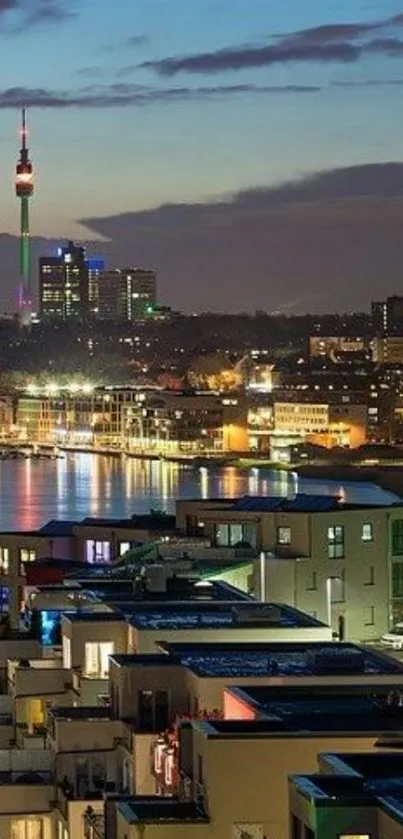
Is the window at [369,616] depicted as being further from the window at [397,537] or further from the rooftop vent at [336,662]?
the rooftop vent at [336,662]

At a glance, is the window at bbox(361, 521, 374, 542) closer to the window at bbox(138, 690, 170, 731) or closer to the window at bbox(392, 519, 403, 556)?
the window at bbox(392, 519, 403, 556)

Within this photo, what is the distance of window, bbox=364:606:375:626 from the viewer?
15.8ft

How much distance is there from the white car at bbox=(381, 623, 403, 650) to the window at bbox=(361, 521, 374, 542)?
302 millimetres

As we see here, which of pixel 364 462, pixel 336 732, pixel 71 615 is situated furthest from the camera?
pixel 364 462

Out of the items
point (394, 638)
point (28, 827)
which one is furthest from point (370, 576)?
point (28, 827)

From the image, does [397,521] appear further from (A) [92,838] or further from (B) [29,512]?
(B) [29,512]

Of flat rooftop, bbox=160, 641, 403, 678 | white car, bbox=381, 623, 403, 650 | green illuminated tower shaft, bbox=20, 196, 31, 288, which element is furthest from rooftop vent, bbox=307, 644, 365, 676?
green illuminated tower shaft, bbox=20, 196, 31, 288

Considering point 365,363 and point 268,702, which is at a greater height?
point 365,363

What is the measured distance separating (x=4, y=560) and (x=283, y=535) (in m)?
1.49

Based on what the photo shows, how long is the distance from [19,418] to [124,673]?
33.6m

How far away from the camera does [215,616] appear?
3.23m

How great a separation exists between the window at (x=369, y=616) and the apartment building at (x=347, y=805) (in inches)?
124

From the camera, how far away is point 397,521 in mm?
5137

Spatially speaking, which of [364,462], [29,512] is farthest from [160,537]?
[364,462]
